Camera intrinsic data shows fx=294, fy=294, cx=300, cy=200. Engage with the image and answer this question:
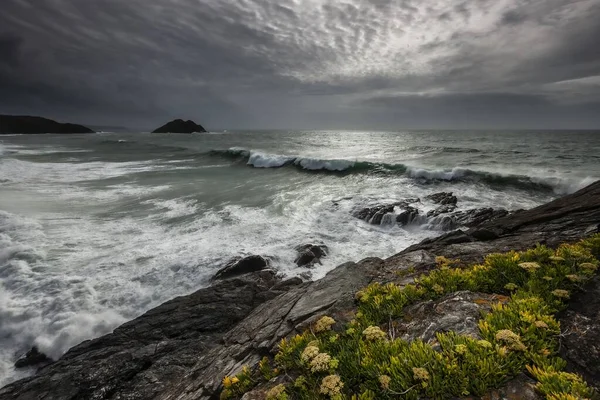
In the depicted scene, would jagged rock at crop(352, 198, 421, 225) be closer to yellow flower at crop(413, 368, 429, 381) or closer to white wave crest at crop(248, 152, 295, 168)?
yellow flower at crop(413, 368, 429, 381)

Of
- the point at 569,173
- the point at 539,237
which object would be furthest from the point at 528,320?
the point at 569,173

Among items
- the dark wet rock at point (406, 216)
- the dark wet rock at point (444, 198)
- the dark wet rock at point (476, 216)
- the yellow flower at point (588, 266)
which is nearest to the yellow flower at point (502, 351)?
the yellow flower at point (588, 266)

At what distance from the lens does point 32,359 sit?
25.7 feet

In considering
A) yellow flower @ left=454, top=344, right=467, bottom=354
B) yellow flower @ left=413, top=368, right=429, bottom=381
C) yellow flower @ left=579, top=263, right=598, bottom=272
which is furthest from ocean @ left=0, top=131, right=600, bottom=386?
yellow flower @ left=413, top=368, right=429, bottom=381

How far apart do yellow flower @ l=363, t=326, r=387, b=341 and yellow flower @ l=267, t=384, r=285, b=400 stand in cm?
130

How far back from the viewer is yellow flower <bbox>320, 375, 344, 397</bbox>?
3301mm

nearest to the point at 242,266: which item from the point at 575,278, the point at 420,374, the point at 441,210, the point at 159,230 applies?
the point at 159,230

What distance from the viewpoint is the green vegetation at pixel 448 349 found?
317 centimetres

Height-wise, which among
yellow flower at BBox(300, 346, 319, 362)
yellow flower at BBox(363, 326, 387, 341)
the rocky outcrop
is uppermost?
the rocky outcrop

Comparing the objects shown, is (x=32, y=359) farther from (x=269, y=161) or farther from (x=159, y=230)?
(x=269, y=161)

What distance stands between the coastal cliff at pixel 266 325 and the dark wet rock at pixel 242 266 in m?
1.48

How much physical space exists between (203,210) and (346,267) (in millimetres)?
14239

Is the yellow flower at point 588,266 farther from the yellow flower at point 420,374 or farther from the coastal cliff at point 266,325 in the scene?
the yellow flower at point 420,374

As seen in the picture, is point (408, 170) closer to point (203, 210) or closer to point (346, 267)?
point (203, 210)
